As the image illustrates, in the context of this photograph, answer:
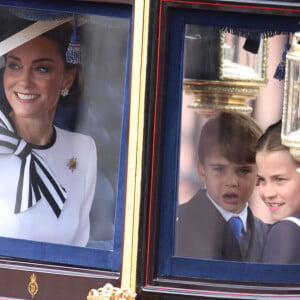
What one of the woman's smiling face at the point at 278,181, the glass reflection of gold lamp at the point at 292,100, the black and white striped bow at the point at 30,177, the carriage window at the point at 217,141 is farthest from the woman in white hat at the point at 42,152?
the glass reflection of gold lamp at the point at 292,100

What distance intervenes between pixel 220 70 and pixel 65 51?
651 mm

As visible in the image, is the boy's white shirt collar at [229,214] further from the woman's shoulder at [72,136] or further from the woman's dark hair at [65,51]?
the woman's dark hair at [65,51]

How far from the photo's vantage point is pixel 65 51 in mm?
6617

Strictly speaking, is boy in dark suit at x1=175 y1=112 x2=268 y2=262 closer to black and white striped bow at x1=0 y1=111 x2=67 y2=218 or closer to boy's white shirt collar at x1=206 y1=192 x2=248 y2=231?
boy's white shirt collar at x1=206 y1=192 x2=248 y2=231

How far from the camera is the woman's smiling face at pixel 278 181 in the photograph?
6.46 m

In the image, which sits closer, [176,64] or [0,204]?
[176,64]

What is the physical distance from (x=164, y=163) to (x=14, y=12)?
34.5 inches

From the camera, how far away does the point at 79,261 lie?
259 inches

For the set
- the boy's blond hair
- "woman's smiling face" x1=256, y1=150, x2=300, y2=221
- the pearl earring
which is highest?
the pearl earring

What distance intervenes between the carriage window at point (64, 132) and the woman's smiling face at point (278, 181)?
1.78 feet

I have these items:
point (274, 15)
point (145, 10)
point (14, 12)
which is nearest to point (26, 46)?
point (14, 12)

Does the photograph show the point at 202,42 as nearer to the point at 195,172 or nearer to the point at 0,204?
the point at 195,172

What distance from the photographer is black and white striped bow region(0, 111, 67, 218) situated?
6.70 meters

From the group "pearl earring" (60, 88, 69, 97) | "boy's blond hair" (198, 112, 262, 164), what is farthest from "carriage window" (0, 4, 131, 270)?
"boy's blond hair" (198, 112, 262, 164)
